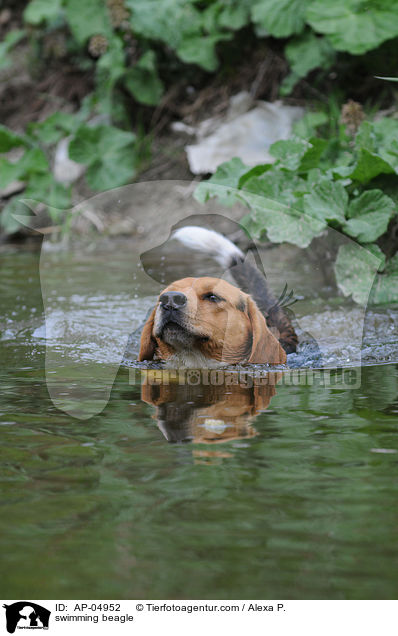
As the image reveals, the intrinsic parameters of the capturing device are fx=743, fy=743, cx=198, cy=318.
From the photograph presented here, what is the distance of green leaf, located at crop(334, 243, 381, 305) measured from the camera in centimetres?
435

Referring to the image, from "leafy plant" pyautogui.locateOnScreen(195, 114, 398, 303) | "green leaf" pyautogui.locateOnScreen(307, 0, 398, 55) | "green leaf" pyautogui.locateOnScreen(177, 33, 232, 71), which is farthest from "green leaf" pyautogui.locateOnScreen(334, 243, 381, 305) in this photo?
"green leaf" pyautogui.locateOnScreen(177, 33, 232, 71)

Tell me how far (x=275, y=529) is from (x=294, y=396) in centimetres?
133

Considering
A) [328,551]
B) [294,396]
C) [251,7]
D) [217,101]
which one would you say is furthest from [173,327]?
[217,101]

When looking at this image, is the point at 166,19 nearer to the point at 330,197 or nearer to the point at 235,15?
the point at 235,15

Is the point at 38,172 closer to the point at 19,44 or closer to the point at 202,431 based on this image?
the point at 19,44

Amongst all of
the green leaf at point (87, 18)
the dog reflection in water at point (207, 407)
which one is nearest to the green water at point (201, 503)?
the dog reflection in water at point (207, 407)

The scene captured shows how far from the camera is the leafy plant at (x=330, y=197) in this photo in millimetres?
4242

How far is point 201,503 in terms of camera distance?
73.5 inches

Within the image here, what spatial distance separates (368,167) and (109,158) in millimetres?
4090

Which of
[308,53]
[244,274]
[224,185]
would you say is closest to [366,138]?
[224,185]

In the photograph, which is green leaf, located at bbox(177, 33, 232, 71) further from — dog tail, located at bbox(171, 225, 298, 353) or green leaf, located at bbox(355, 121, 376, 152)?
dog tail, located at bbox(171, 225, 298, 353)

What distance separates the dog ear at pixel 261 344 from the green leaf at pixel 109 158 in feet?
14.4
